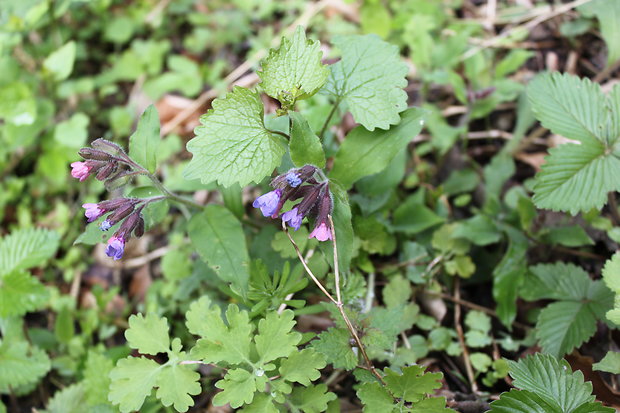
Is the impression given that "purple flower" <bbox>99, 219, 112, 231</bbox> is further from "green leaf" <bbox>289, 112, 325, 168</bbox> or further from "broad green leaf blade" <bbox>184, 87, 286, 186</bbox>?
"green leaf" <bbox>289, 112, 325, 168</bbox>

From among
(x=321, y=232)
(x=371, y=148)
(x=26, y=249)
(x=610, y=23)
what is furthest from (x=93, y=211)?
(x=610, y=23)

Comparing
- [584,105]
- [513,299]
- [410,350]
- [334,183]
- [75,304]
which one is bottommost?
[75,304]

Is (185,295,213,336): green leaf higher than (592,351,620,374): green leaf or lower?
lower

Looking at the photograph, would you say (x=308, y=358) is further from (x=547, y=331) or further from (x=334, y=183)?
(x=547, y=331)

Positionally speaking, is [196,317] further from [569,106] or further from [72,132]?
[72,132]

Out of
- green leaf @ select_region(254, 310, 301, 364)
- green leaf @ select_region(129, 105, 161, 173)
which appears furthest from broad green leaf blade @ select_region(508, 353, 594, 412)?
green leaf @ select_region(129, 105, 161, 173)

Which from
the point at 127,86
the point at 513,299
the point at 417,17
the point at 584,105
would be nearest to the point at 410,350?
the point at 513,299

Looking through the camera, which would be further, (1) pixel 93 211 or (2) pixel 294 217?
(1) pixel 93 211
